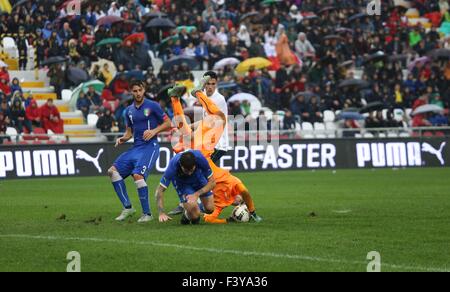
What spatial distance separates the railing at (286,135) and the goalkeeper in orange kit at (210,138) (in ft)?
39.7

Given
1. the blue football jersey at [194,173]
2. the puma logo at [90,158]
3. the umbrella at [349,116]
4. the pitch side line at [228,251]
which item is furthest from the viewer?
the umbrella at [349,116]

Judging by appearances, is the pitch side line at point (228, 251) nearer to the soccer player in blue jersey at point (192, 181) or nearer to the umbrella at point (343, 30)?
the soccer player in blue jersey at point (192, 181)

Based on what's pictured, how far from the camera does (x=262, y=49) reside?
36875mm

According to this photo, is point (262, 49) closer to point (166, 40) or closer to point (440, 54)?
point (166, 40)

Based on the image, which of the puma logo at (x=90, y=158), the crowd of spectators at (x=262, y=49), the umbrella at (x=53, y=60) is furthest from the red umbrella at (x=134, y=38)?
the puma logo at (x=90, y=158)

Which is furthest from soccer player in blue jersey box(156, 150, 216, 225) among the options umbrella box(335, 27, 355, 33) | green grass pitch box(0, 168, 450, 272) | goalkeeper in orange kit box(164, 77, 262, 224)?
umbrella box(335, 27, 355, 33)

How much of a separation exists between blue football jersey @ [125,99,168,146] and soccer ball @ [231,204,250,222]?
1.90m

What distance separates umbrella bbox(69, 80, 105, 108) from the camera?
32.6 m

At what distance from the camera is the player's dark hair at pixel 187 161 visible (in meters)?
14.7

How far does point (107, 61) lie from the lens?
34000 mm

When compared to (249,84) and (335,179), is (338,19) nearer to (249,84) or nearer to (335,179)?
(249,84)

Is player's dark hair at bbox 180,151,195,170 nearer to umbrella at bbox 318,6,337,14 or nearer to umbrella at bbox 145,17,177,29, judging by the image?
umbrella at bbox 145,17,177,29

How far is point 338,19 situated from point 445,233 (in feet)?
85.6
